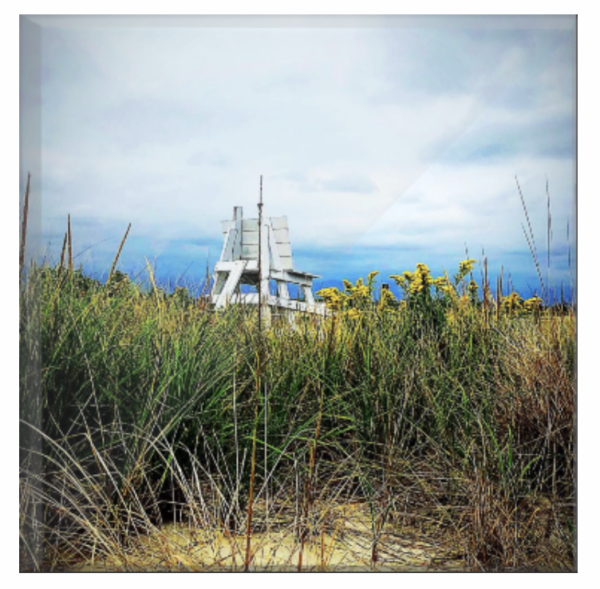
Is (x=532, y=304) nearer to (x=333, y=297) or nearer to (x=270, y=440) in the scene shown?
(x=333, y=297)

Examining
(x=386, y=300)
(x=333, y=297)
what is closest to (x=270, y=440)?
(x=333, y=297)

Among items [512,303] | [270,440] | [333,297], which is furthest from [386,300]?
[270,440]

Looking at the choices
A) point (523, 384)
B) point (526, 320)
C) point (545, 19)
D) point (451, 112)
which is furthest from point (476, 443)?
point (545, 19)

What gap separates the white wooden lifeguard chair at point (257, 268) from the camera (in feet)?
8.48

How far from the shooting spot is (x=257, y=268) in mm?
2633

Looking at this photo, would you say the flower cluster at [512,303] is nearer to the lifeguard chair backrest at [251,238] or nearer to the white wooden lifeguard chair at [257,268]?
the white wooden lifeguard chair at [257,268]

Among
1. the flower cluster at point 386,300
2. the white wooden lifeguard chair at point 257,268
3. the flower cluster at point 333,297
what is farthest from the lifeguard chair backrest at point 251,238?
the flower cluster at point 386,300

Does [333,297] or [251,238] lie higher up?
[251,238]

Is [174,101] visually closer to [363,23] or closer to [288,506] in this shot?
[363,23]

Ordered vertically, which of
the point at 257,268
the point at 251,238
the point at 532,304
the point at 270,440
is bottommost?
the point at 270,440

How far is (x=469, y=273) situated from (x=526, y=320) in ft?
1.07

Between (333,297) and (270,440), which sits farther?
(333,297)

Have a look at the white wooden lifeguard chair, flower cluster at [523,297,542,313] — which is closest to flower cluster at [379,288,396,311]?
the white wooden lifeguard chair

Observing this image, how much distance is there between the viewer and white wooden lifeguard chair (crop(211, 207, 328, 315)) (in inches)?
102
